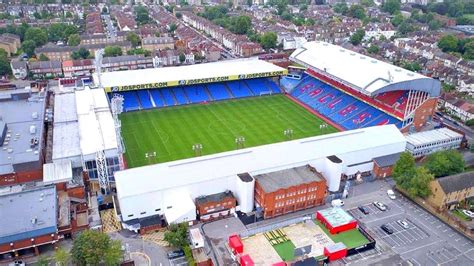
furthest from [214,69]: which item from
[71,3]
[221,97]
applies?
[71,3]

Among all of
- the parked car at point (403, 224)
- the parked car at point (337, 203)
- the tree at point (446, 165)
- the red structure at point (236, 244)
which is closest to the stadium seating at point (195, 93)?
the parked car at point (337, 203)

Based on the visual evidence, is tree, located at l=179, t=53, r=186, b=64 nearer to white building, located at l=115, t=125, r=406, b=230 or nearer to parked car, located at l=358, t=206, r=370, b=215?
white building, located at l=115, t=125, r=406, b=230

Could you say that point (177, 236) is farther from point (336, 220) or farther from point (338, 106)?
point (338, 106)

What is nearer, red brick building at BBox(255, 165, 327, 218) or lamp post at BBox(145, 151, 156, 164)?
red brick building at BBox(255, 165, 327, 218)

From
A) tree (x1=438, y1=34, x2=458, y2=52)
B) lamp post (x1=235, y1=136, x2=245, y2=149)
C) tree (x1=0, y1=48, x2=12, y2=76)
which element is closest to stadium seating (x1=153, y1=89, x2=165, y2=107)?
lamp post (x1=235, y1=136, x2=245, y2=149)

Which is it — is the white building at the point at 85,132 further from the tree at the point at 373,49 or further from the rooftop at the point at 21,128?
the tree at the point at 373,49
